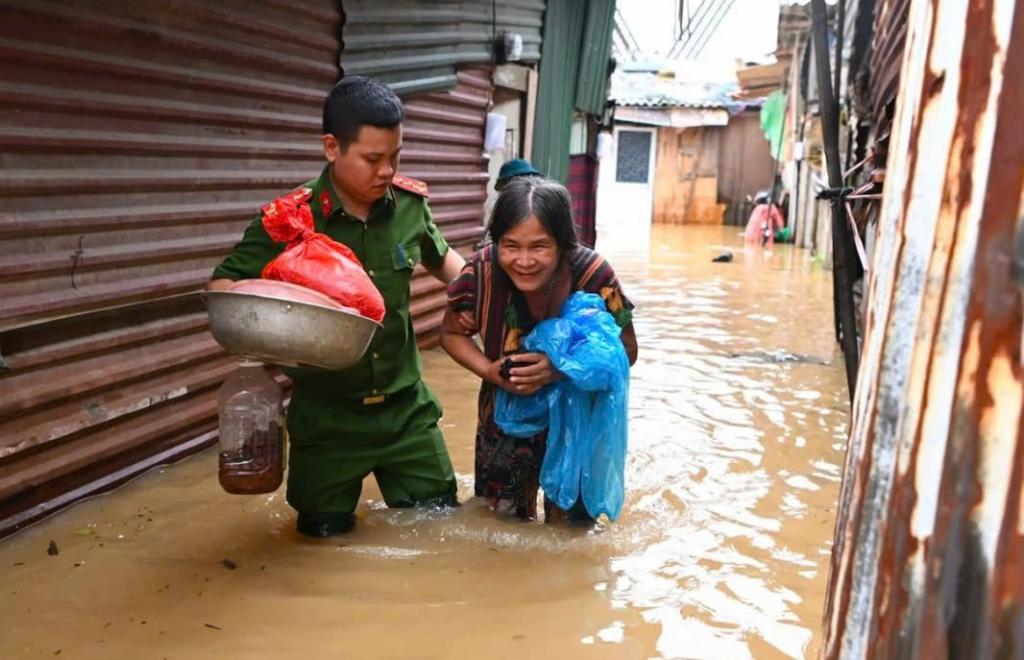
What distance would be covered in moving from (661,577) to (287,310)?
5.59 ft

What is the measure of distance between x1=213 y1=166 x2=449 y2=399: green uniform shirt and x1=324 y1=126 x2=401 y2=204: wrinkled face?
0.12 metres

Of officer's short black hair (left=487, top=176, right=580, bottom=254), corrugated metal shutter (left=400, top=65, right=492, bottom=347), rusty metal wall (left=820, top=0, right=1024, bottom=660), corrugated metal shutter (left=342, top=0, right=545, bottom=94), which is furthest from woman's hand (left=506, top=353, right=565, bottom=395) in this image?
corrugated metal shutter (left=400, top=65, right=492, bottom=347)

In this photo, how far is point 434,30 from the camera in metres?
7.31

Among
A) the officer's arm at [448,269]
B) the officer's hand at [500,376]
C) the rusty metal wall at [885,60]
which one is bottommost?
the officer's hand at [500,376]

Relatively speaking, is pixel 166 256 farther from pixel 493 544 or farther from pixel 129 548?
pixel 493 544

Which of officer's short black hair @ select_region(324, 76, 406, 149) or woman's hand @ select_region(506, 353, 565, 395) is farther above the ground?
officer's short black hair @ select_region(324, 76, 406, 149)

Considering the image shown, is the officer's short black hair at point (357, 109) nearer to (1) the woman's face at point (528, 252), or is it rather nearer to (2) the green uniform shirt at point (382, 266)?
(2) the green uniform shirt at point (382, 266)

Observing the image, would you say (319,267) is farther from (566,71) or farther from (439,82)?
(566,71)

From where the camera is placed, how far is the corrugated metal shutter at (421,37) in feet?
20.2

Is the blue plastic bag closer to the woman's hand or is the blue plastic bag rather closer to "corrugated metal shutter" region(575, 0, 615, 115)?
the woman's hand

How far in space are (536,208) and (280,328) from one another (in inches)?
40.9

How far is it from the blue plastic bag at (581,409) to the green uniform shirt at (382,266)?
0.44 metres

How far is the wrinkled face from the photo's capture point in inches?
122

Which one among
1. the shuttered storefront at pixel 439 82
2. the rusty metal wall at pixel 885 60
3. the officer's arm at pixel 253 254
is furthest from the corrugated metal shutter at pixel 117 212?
the rusty metal wall at pixel 885 60
